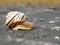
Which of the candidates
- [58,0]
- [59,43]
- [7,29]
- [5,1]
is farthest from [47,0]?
[59,43]

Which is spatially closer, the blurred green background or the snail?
the snail

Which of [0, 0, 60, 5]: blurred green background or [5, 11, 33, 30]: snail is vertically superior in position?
[5, 11, 33, 30]: snail

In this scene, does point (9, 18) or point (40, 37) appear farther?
point (9, 18)

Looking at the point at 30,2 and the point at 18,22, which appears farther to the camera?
the point at 30,2

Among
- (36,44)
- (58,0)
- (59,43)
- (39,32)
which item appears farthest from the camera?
(58,0)

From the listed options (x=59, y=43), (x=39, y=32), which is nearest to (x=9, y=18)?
(x=39, y=32)

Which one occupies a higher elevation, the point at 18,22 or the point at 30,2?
the point at 18,22

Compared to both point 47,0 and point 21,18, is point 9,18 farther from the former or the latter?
point 47,0

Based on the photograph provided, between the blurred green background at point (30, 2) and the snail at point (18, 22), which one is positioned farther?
the blurred green background at point (30, 2)

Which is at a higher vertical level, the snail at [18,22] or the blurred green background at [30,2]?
the snail at [18,22]

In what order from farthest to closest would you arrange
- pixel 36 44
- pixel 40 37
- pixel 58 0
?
pixel 58 0 → pixel 40 37 → pixel 36 44
